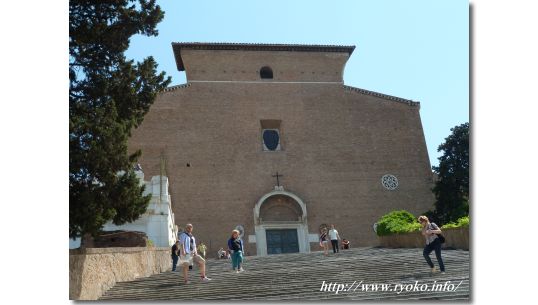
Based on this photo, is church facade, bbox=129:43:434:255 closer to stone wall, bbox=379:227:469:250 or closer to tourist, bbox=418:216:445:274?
stone wall, bbox=379:227:469:250

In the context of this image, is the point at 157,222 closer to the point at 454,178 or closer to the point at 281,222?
the point at 454,178

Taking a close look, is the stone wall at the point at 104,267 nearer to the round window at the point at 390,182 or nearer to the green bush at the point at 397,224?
the green bush at the point at 397,224

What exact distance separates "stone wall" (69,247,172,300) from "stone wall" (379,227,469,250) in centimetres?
449

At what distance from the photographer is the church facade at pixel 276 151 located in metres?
17.2

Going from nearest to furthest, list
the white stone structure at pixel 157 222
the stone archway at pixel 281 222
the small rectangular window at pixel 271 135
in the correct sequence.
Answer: the white stone structure at pixel 157 222 < the stone archway at pixel 281 222 < the small rectangular window at pixel 271 135

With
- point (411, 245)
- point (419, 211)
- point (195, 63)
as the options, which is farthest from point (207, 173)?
point (411, 245)

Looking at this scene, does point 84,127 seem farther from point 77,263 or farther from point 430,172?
point 430,172

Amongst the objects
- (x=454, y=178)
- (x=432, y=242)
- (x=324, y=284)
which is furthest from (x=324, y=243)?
(x=324, y=284)

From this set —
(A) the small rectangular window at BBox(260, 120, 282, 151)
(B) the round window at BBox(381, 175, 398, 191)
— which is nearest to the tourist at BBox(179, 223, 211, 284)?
(B) the round window at BBox(381, 175, 398, 191)

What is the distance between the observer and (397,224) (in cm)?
1330

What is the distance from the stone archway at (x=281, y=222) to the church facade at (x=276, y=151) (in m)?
0.03

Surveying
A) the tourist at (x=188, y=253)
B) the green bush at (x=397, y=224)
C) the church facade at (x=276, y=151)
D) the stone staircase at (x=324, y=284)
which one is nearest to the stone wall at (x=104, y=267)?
the stone staircase at (x=324, y=284)

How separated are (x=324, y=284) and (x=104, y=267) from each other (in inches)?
109
